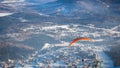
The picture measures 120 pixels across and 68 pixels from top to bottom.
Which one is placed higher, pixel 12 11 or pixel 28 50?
pixel 28 50

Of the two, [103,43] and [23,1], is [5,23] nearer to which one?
[103,43]

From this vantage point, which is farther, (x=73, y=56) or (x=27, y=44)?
(x=27, y=44)

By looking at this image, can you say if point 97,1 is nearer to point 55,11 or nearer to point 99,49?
point 55,11

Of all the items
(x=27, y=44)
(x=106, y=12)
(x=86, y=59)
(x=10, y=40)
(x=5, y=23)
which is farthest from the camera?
(x=106, y=12)

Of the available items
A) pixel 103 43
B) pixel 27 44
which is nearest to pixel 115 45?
pixel 103 43

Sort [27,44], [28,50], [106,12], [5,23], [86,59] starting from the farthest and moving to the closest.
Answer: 1. [106,12]
2. [5,23]
3. [27,44]
4. [28,50]
5. [86,59]

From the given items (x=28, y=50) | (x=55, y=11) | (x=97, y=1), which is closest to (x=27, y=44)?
(x=28, y=50)
